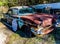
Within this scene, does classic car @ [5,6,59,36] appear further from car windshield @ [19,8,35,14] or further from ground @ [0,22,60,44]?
ground @ [0,22,60,44]

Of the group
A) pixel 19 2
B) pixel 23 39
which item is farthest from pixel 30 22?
pixel 19 2

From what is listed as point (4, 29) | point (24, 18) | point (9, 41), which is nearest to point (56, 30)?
point (24, 18)

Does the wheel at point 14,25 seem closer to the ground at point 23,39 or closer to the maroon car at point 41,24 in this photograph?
the ground at point 23,39

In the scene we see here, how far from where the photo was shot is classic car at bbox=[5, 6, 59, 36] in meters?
9.69

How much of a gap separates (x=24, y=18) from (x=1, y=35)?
1.55 meters

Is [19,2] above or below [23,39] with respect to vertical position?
above

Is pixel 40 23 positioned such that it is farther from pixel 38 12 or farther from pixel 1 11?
pixel 1 11

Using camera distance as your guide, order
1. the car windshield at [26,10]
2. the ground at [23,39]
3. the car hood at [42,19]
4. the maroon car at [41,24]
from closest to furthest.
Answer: the ground at [23,39], the maroon car at [41,24], the car hood at [42,19], the car windshield at [26,10]

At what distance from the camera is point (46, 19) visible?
32.8 feet

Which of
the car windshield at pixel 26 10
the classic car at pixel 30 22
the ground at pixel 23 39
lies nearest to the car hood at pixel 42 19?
the classic car at pixel 30 22

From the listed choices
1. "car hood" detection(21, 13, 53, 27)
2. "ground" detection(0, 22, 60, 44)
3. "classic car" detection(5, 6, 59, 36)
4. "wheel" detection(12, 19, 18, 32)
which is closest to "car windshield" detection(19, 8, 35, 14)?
"classic car" detection(5, 6, 59, 36)

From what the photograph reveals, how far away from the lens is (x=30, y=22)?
33.4ft

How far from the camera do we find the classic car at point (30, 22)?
9689 mm

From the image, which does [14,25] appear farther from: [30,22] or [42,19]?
[42,19]
